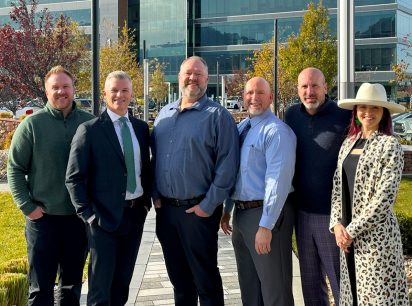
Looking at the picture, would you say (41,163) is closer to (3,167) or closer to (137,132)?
(137,132)

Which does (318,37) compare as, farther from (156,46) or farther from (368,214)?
(156,46)

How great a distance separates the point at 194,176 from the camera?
14.7 ft

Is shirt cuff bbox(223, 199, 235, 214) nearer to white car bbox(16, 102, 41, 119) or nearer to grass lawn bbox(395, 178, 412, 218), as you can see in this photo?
grass lawn bbox(395, 178, 412, 218)

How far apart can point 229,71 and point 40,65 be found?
54.3m

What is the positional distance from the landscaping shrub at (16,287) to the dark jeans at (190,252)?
1.27 metres

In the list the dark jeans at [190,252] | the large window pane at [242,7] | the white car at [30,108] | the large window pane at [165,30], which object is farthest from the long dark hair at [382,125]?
the large window pane at [165,30]

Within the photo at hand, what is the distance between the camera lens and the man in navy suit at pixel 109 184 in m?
4.43

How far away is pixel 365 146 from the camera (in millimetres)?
3943

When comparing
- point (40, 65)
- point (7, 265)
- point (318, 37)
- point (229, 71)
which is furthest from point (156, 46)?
point (7, 265)

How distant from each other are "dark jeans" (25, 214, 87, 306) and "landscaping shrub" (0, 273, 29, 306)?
0.46 ft

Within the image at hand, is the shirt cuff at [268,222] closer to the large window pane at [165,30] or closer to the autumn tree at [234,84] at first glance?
the autumn tree at [234,84]

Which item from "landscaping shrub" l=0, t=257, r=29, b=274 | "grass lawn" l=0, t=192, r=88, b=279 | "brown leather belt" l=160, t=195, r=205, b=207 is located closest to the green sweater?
"brown leather belt" l=160, t=195, r=205, b=207

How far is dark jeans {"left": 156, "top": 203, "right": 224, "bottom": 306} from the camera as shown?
4.57m

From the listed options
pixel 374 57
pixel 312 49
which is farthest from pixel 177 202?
pixel 374 57
